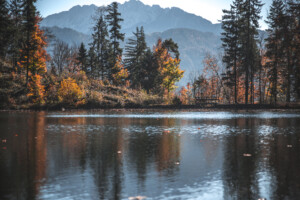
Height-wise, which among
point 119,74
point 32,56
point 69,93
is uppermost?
point 32,56

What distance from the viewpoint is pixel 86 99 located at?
142 ft

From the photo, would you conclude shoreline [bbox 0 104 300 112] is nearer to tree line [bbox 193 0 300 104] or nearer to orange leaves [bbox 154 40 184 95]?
tree line [bbox 193 0 300 104]

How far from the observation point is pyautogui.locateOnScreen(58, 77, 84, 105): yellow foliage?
41.4 meters

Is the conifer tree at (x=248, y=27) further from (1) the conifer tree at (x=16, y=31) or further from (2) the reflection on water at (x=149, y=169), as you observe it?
(2) the reflection on water at (x=149, y=169)

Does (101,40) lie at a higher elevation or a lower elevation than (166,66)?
higher

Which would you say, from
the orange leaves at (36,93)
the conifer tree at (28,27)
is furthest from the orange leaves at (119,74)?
the orange leaves at (36,93)

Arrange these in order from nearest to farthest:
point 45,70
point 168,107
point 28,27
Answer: point 168,107
point 28,27
point 45,70

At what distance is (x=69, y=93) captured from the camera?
4156 cm

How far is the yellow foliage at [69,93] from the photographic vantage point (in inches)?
1629

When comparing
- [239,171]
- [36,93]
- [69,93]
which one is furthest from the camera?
[36,93]

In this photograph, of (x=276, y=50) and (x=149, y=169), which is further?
(x=276, y=50)

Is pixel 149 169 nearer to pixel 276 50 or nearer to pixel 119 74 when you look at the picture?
pixel 276 50

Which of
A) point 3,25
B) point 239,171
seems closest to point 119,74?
point 3,25

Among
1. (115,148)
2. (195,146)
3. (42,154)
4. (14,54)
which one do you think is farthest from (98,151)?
(14,54)
